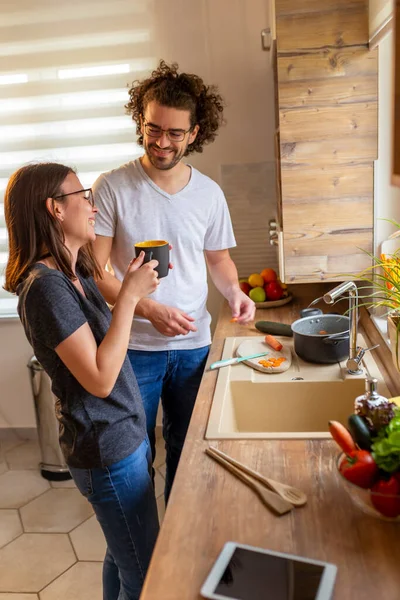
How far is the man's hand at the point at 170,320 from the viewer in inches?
77.9

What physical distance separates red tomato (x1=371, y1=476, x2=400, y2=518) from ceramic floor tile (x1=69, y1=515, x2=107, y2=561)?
170 centimetres

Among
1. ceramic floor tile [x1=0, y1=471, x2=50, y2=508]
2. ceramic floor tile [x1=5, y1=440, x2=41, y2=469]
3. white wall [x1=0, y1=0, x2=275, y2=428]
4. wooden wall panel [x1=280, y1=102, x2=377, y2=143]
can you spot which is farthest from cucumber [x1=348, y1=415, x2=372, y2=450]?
ceramic floor tile [x1=5, y1=440, x2=41, y2=469]

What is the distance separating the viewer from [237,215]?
299cm

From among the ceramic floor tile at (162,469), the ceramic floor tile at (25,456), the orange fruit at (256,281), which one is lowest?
the ceramic floor tile at (25,456)

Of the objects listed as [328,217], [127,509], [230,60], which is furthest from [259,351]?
[230,60]

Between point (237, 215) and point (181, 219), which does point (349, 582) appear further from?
point (237, 215)

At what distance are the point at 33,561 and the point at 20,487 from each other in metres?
0.63

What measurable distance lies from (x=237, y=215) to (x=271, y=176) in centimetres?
24

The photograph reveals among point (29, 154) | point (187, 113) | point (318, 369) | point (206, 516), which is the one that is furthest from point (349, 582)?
point (29, 154)

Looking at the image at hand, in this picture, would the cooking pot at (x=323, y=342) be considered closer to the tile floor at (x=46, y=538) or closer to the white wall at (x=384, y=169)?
the white wall at (x=384, y=169)

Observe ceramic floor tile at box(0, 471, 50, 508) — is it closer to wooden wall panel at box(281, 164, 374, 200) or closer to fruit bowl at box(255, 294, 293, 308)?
fruit bowl at box(255, 294, 293, 308)

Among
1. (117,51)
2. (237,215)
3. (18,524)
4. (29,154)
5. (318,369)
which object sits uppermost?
(117,51)

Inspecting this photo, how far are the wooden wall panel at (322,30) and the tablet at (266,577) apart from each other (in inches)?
66.0

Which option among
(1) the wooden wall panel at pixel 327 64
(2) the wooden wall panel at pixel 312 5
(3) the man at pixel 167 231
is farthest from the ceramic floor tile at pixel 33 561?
(2) the wooden wall panel at pixel 312 5
